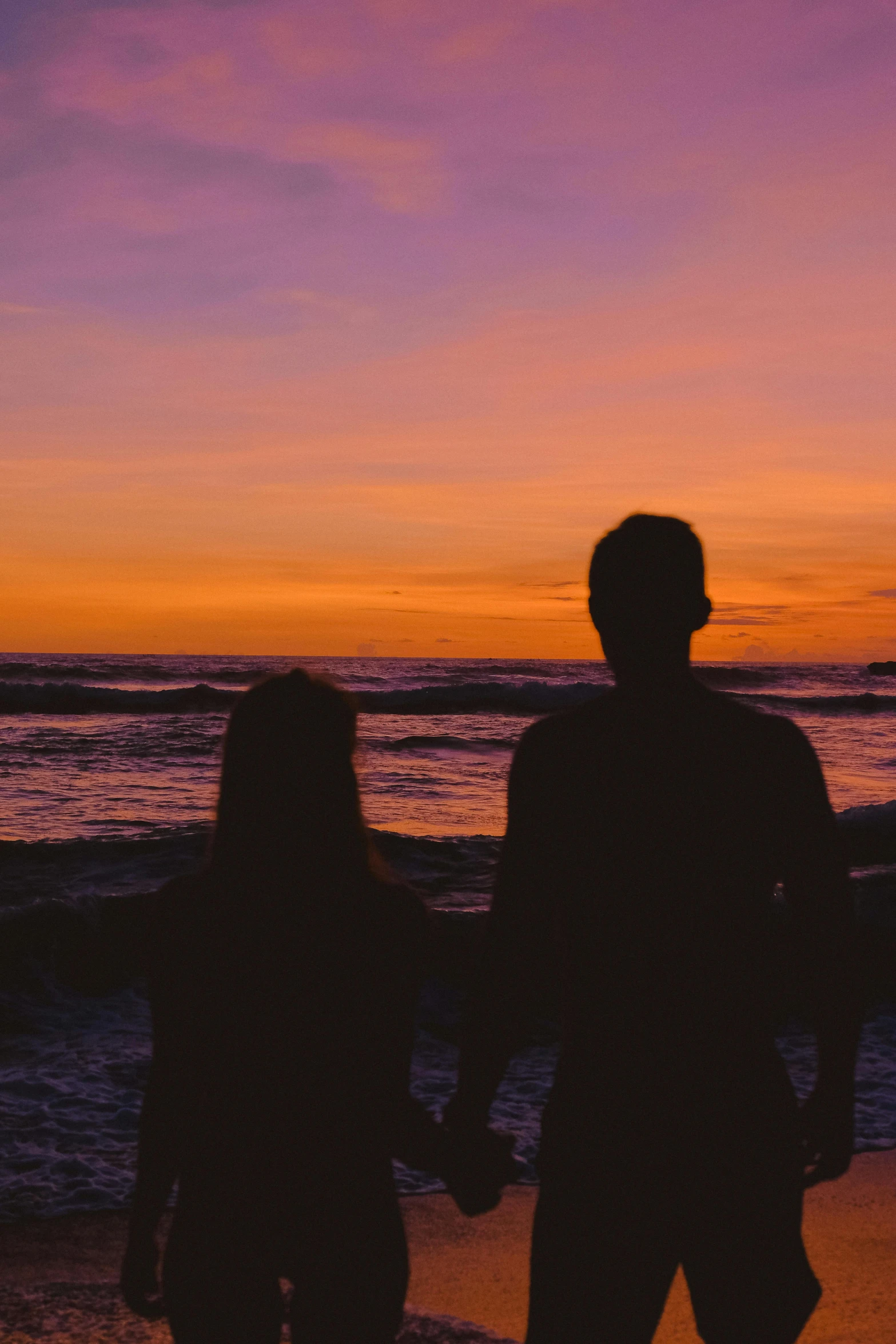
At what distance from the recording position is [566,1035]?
190 centimetres

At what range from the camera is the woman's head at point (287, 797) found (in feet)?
6.02

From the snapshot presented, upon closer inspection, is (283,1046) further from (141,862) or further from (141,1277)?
(141,862)

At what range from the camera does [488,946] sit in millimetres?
1970

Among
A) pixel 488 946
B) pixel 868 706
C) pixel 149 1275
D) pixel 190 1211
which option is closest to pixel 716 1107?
pixel 488 946

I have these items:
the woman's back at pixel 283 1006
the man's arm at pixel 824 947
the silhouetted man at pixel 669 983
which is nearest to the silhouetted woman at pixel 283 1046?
the woman's back at pixel 283 1006

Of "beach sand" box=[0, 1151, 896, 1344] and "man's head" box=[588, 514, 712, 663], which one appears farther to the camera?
"beach sand" box=[0, 1151, 896, 1344]

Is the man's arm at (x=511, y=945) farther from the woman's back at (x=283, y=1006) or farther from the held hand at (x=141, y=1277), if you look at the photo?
the held hand at (x=141, y=1277)

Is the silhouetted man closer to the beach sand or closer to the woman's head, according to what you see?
the woman's head

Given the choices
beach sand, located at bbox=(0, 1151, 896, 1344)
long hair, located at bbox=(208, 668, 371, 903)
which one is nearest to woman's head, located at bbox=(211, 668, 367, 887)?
long hair, located at bbox=(208, 668, 371, 903)

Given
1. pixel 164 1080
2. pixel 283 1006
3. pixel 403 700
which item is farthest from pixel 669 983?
pixel 403 700

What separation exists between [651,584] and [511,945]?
71 cm

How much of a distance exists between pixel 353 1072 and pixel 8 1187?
3603 millimetres

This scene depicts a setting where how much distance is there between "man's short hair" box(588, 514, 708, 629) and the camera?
1.92 m

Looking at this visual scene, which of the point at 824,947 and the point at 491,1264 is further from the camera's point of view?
the point at 491,1264
